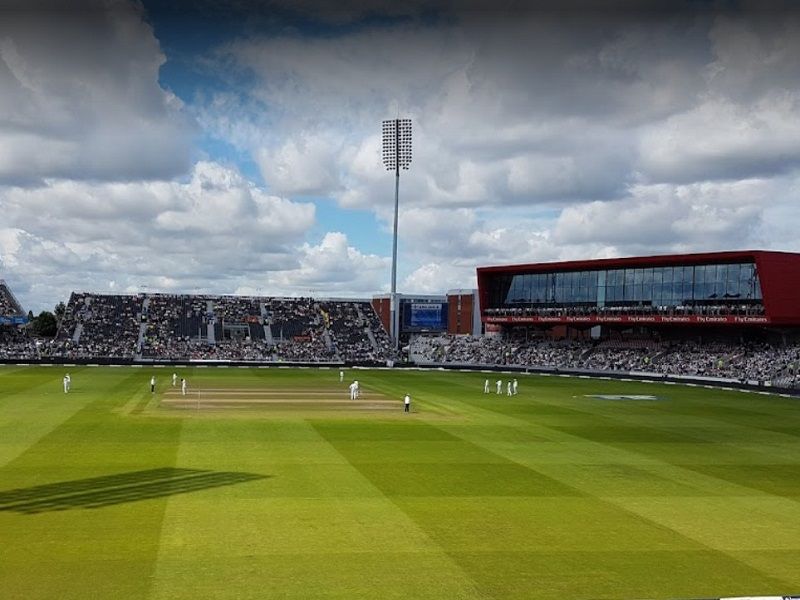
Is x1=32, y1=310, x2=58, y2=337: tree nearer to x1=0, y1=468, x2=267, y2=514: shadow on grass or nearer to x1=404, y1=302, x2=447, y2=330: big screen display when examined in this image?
x1=404, y1=302, x2=447, y2=330: big screen display

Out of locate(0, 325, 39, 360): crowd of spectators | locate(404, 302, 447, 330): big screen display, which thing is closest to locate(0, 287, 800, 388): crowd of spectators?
locate(0, 325, 39, 360): crowd of spectators

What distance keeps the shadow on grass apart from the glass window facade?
53.2 metres

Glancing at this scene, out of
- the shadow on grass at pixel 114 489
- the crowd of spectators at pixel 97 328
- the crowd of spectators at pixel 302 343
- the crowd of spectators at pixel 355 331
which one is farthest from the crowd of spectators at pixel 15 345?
the shadow on grass at pixel 114 489

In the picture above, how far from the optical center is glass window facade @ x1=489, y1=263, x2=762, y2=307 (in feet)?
218

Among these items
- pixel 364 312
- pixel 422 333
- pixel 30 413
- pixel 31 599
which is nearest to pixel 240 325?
pixel 364 312

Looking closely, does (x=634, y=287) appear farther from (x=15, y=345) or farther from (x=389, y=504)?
(x=389, y=504)

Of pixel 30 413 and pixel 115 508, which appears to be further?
pixel 30 413

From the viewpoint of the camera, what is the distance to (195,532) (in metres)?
15.7

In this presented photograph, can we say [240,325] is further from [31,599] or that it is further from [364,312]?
[31,599]

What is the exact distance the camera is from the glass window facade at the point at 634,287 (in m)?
66.6

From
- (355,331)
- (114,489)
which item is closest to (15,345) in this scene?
(355,331)

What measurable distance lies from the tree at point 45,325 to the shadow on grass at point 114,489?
11594 cm

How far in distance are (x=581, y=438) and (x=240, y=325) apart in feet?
238

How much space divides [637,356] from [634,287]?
5.95 m
